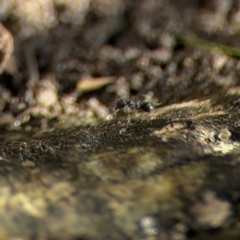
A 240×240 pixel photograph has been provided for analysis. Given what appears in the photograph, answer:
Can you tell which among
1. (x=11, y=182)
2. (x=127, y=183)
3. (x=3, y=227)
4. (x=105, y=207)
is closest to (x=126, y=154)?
(x=127, y=183)

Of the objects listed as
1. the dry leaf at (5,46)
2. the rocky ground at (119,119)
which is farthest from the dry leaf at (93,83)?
the dry leaf at (5,46)

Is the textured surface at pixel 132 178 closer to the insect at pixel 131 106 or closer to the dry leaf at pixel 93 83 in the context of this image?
the insect at pixel 131 106

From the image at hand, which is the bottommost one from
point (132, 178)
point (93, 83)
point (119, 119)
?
point (132, 178)

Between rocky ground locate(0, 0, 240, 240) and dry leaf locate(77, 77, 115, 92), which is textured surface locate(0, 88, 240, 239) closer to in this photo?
rocky ground locate(0, 0, 240, 240)

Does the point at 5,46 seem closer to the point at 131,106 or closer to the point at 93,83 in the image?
the point at 93,83

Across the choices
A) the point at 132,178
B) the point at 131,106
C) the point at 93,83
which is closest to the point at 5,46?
the point at 93,83

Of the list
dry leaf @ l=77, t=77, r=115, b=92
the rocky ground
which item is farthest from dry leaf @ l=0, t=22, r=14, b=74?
dry leaf @ l=77, t=77, r=115, b=92

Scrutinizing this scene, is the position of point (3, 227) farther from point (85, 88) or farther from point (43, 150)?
point (85, 88)
